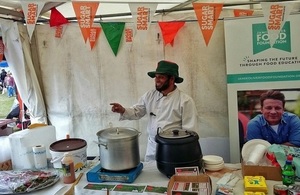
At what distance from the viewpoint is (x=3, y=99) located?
4.21m

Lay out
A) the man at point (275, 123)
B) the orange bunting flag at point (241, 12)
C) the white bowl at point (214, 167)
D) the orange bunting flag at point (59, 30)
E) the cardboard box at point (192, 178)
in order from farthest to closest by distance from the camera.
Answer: the orange bunting flag at point (59, 30) → the orange bunting flag at point (241, 12) → the man at point (275, 123) → the white bowl at point (214, 167) → the cardboard box at point (192, 178)

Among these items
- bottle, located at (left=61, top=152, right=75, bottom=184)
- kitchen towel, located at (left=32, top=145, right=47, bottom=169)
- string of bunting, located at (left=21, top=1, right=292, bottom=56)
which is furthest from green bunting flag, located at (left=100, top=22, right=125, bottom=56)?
bottle, located at (left=61, top=152, right=75, bottom=184)

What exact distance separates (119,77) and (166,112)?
0.90 meters

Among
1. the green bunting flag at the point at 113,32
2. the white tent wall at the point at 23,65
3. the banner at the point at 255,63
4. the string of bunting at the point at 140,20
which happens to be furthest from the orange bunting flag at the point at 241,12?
the white tent wall at the point at 23,65

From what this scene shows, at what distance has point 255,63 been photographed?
97.3 inches

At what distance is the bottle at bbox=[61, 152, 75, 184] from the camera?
1516 mm

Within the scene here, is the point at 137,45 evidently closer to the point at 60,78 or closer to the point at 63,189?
the point at 60,78

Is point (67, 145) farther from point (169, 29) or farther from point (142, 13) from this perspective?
point (169, 29)

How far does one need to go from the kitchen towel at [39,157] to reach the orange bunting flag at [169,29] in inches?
61.9

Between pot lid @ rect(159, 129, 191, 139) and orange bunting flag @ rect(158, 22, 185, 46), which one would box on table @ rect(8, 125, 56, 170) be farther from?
orange bunting flag @ rect(158, 22, 185, 46)

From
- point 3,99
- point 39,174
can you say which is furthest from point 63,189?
point 3,99

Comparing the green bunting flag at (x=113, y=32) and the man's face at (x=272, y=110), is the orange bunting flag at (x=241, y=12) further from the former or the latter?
the green bunting flag at (x=113, y=32)

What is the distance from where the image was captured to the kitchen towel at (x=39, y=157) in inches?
68.5

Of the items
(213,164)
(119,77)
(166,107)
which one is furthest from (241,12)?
(213,164)
